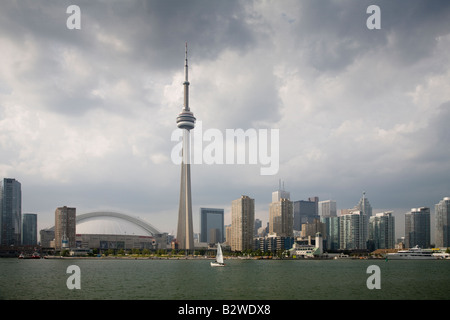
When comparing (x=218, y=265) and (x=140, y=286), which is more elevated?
(x=140, y=286)

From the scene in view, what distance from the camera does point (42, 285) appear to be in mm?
68062

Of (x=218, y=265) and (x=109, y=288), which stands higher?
(x=109, y=288)
